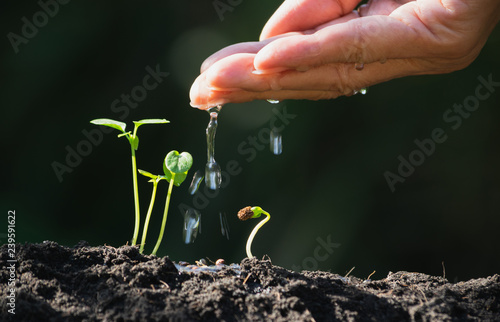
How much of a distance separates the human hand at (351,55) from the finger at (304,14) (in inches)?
10.7

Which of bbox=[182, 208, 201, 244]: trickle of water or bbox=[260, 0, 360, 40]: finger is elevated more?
bbox=[260, 0, 360, 40]: finger

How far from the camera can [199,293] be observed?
3.84 ft

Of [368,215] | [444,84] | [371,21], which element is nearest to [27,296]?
[371,21]

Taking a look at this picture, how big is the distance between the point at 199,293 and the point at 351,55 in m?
0.86

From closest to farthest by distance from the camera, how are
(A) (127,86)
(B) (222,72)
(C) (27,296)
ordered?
(C) (27,296), (B) (222,72), (A) (127,86)

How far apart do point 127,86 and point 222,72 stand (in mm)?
1798

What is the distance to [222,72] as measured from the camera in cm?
139

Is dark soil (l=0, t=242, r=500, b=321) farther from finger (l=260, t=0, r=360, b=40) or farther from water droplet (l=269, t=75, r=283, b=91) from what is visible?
finger (l=260, t=0, r=360, b=40)

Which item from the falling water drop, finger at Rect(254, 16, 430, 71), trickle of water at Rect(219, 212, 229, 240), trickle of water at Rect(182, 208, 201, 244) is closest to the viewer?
finger at Rect(254, 16, 430, 71)

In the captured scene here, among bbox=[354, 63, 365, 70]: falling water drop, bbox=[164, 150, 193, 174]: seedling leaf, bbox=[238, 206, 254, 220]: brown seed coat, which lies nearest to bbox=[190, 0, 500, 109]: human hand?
bbox=[354, 63, 365, 70]: falling water drop

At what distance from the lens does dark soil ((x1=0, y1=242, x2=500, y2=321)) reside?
Answer: 41.9 inches

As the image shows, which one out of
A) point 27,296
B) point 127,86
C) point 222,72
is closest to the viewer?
point 27,296

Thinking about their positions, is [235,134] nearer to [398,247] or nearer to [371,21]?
[398,247]

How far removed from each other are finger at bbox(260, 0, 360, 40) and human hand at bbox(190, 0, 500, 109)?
0.90 feet
